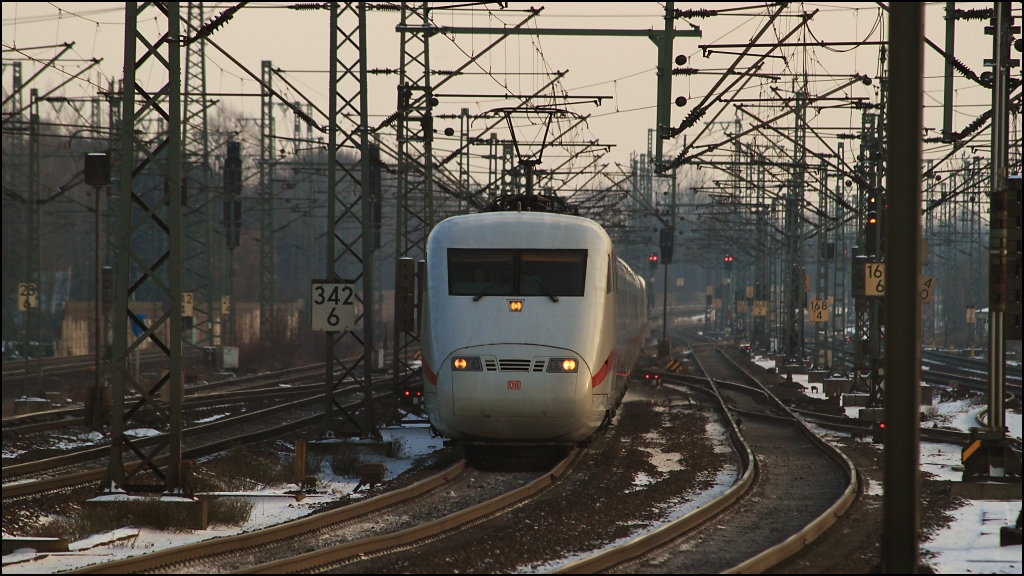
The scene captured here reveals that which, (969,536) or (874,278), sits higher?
(874,278)

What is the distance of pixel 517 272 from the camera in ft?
49.5

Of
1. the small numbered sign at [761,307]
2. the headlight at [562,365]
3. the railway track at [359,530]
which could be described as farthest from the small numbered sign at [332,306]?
the small numbered sign at [761,307]

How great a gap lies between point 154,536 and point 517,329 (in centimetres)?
544

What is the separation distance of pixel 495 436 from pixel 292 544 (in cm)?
485

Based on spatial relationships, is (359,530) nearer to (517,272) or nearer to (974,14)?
(517,272)

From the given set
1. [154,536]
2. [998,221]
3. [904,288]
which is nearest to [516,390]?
[154,536]

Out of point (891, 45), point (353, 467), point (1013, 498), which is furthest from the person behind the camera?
point (353, 467)

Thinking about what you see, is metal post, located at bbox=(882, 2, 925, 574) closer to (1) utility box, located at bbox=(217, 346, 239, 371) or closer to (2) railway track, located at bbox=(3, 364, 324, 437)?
(2) railway track, located at bbox=(3, 364, 324, 437)

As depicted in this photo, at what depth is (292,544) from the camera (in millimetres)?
9820

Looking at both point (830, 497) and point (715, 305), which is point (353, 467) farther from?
point (715, 305)

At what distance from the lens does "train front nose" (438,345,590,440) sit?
13969 mm

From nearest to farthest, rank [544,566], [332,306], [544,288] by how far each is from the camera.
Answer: [544,566]
[544,288]
[332,306]

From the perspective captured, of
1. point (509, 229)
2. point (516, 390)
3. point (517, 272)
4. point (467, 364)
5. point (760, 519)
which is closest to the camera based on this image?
point (760, 519)

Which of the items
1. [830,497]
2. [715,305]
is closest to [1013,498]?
[830,497]
